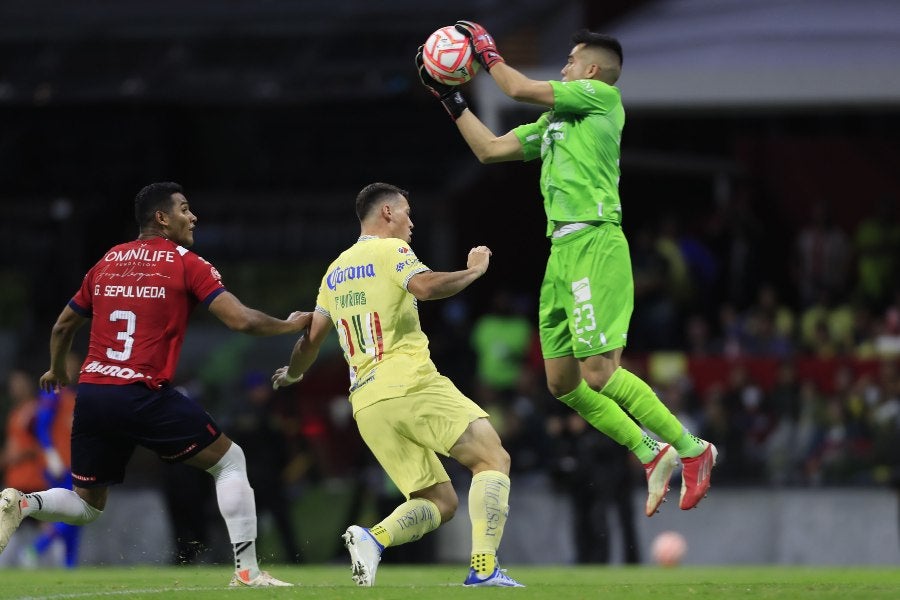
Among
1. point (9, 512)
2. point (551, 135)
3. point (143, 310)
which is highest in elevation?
point (551, 135)

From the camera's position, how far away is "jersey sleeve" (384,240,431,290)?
903 cm

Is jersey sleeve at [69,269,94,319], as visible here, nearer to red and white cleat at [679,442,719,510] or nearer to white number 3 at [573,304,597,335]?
white number 3 at [573,304,597,335]

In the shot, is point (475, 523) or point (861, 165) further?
point (861, 165)

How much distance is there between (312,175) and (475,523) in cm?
1520

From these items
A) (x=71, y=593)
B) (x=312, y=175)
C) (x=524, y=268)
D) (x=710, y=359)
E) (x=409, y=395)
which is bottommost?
(x=71, y=593)

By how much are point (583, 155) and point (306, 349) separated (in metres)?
1.95

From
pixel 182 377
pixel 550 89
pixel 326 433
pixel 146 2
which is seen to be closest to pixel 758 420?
pixel 326 433

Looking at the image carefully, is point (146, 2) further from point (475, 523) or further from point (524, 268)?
point (475, 523)

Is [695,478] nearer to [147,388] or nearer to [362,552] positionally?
[362,552]

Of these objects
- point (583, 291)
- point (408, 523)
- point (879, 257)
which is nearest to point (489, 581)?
point (408, 523)

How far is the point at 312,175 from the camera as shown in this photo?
932 inches

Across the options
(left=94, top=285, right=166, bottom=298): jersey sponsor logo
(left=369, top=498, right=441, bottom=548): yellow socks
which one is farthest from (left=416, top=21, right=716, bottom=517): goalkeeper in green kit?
(left=94, top=285, right=166, bottom=298): jersey sponsor logo

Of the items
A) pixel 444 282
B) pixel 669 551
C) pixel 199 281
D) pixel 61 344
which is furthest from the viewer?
pixel 669 551

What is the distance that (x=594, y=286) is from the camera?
9281 millimetres
